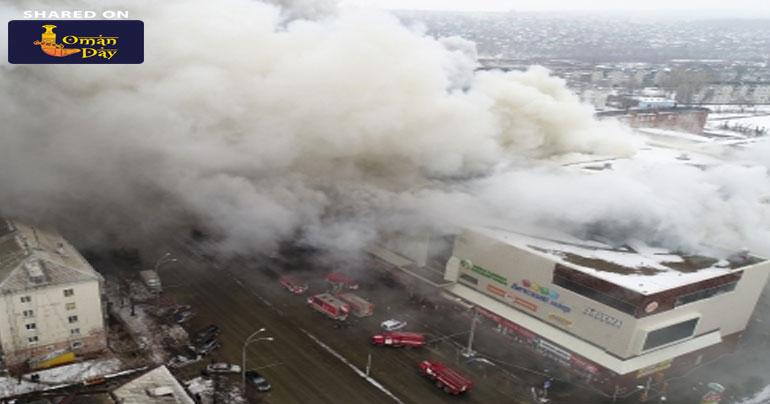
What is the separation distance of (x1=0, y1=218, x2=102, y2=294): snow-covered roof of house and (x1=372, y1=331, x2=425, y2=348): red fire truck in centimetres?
1028

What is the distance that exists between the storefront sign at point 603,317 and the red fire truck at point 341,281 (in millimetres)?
10573

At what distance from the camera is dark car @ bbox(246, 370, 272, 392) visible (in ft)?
65.7

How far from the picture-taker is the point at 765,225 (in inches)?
1153

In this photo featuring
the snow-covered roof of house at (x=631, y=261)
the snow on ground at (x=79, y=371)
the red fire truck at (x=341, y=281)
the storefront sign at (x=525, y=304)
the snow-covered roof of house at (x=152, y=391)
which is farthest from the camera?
the red fire truck at (x=341, y=281)

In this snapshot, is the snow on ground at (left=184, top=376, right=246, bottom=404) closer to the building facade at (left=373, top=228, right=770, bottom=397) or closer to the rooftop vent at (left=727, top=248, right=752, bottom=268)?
the building facade at (left=373, top=228, right=770, bottom=397)

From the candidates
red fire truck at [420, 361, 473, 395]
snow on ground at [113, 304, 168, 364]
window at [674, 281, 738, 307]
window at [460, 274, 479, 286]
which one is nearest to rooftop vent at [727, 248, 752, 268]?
window at [674, 281, 738, 307]

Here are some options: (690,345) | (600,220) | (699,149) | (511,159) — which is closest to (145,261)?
(511,159)

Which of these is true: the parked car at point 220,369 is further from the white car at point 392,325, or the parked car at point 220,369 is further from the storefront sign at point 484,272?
the storefront sign at point 484,272

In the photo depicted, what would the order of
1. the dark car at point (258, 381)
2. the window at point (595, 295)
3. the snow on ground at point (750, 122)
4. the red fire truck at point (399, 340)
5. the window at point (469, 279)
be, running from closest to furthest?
the dark car at point (258, 381) → the window at point (595, 295) → the red fire truck at point (399, 340) → the window at point (469, 279) → the snow on ground at point (750, 122)

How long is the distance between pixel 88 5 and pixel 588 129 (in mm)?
26326

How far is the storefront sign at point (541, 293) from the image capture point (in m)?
23.5

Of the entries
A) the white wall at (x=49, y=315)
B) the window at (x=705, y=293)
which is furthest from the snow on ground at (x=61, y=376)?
the window at (x=705, y=293)

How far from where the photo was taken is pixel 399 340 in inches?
912

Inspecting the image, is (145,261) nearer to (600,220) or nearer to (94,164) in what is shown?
(94,164)
